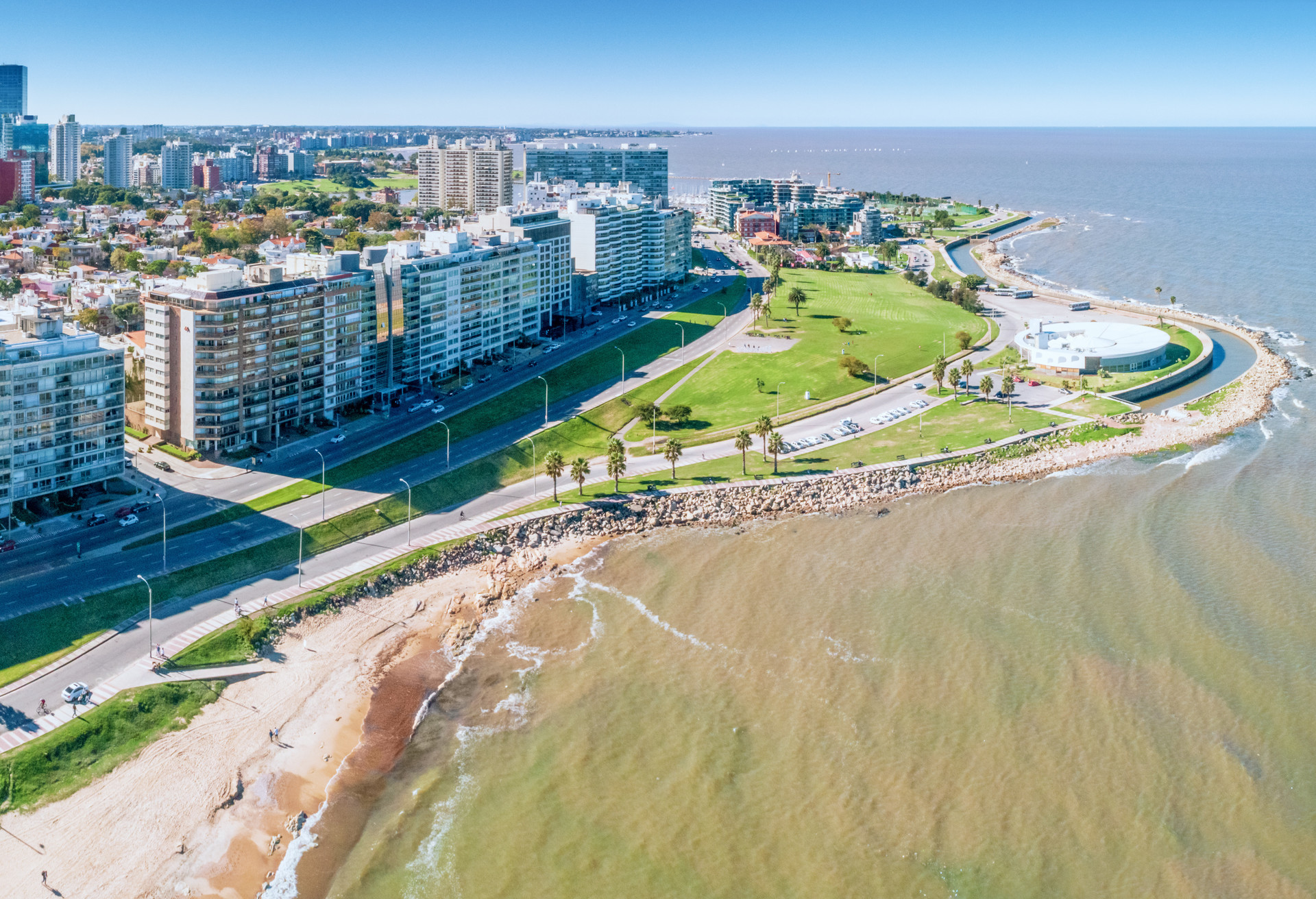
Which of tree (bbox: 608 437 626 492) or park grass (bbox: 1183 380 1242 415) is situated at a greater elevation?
park grass (bbox: 1183 380 1242 415)

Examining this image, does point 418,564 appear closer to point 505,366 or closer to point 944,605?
point 944,605

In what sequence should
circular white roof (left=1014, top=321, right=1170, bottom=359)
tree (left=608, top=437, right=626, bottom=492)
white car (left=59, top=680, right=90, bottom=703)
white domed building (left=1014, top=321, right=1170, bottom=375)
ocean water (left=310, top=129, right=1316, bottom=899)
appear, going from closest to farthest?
ocean water (left=310, top=129, right=1316, bottom=899) < white car (left=59, top=680, right=90, bottom=703) < tree (left=608, top=437, right=626, bottom=492) < white domed building (left=1014, top=321, right=1170, bottom=375) < circular white roof (left=1014, top=321, right=1170, bottom=359)

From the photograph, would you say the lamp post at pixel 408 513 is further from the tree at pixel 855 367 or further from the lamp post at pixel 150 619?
the tree at pixel 855 367

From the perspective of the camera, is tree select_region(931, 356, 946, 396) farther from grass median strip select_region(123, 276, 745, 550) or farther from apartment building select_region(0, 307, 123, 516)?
apartment building select_region(0, 307, 123, 516)

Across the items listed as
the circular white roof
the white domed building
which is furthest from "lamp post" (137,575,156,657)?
the circular white roof

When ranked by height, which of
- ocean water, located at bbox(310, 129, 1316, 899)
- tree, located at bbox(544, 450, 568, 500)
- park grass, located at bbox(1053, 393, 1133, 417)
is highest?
park grass, located at bbox(1053, 393, 1133, 417)

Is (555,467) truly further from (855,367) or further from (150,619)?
(855,367)
